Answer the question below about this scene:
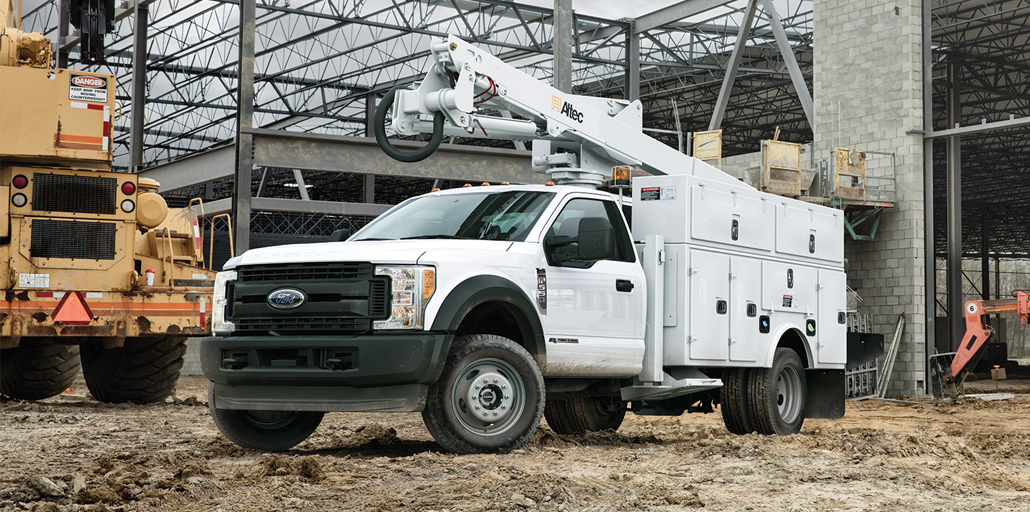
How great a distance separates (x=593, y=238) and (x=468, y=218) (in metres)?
1.04

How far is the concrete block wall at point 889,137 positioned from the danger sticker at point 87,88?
13269mm

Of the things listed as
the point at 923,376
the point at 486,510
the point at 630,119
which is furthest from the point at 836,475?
the point at 923,376

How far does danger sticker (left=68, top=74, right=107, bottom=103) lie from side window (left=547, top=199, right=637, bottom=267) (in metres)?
5.95

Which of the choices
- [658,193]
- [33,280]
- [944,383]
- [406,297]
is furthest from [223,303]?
[944,383]

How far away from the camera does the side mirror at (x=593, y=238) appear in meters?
8.19

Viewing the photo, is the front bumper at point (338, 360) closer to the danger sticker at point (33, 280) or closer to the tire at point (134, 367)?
the danger sticker at point (33, 280)

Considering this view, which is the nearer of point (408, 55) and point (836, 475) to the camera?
point (836, 475)

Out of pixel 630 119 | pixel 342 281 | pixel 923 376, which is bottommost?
pixel 923 376

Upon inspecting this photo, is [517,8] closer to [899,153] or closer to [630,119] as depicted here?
[899,153]

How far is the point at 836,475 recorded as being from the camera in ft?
23.7

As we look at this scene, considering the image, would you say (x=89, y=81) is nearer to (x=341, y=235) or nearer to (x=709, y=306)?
(x=341, y=235)

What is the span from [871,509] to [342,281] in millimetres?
3662

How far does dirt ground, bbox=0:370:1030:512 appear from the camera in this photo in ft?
18.9

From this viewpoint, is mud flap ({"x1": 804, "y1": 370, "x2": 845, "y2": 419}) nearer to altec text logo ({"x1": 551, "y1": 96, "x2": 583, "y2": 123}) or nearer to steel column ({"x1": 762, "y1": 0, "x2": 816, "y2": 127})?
altec text logo ({"x1": 551, "y1": 96, "x2": 583, "y2": 123})
